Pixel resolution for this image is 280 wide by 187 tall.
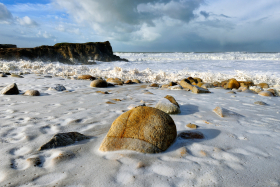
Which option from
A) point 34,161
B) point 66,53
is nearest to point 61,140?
point 34,161

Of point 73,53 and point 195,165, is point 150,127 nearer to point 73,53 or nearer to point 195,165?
point 195,165

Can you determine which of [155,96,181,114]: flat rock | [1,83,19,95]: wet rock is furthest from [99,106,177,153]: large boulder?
[1,83,19,95]: wet rock

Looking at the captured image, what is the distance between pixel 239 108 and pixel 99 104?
98.9 inches

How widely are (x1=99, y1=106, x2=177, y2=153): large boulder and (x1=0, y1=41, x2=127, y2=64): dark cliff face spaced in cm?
1353

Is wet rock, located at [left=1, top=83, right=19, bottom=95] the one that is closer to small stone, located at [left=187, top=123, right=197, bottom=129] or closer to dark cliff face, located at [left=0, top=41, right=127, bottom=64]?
small stone, located at [left=187, top=123, right=197, bottom=129]

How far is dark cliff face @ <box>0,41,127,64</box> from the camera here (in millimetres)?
12581

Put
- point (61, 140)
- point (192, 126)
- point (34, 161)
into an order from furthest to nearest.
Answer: point (192, 126)
point (61, 140)
point (34, 161)

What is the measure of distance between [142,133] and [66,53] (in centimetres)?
1577

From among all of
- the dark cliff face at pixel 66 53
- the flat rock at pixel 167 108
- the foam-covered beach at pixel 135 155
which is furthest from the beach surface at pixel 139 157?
the dark cliff face at pixel 66 53

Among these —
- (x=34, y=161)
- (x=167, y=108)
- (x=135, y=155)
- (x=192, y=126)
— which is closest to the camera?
(x=34, y=161)

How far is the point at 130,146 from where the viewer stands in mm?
1482

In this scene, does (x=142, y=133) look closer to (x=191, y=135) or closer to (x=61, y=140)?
(x=191, y=135)

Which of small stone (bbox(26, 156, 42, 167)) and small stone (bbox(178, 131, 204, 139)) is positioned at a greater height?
small stone (bbox(178, 131, 204, 139))

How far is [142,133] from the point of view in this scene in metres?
1.51
